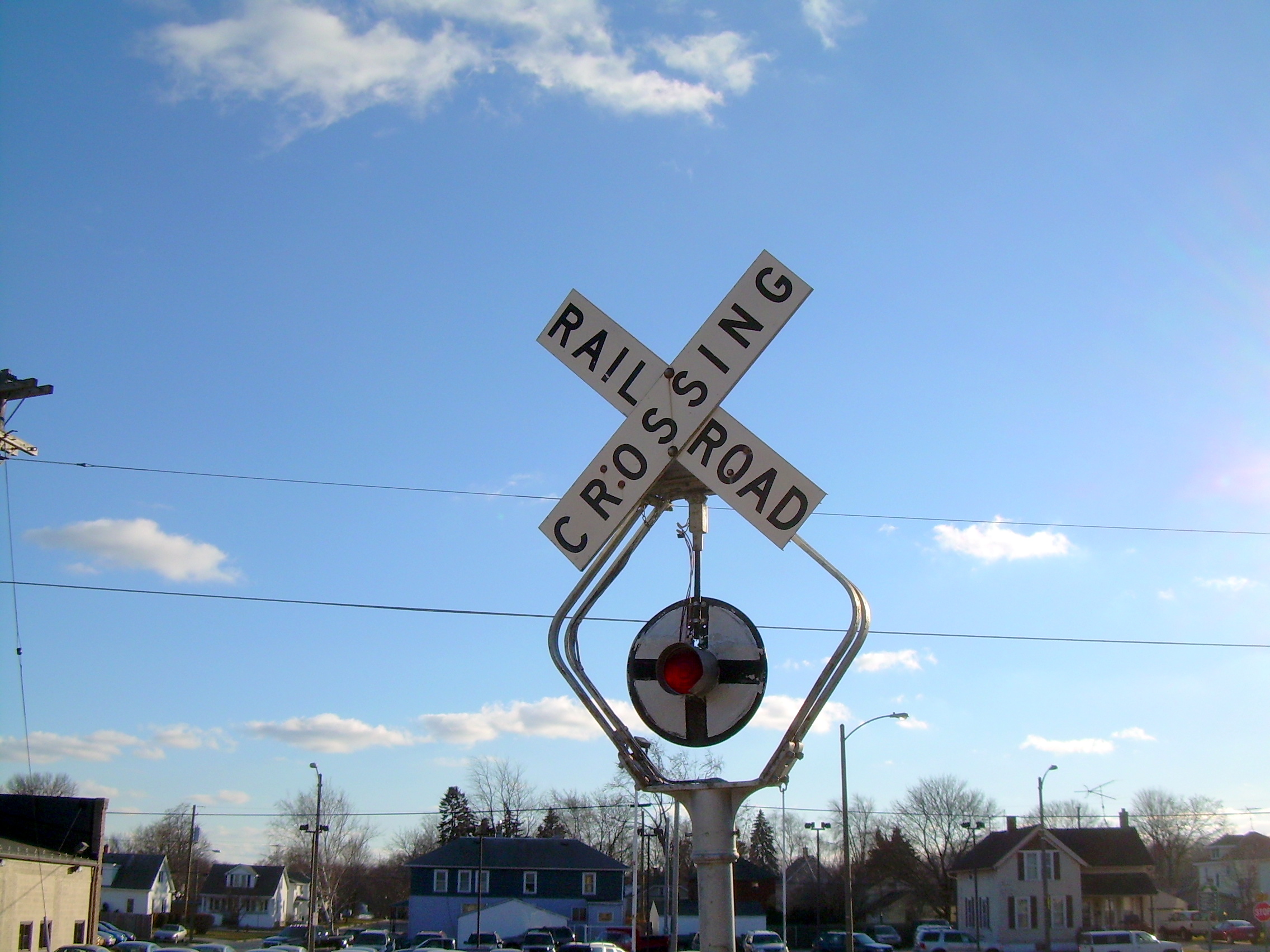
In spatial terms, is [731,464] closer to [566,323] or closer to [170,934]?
[566,323]

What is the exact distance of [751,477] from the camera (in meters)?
4.20

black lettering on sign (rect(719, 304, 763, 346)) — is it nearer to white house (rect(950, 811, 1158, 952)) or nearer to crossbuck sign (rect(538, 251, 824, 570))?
crossbuck sign (rect(538, 251, 824, 570))

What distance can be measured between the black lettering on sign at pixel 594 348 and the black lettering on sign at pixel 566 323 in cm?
8

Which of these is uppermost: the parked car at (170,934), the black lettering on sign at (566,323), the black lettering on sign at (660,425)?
the black lettering on sign at (566,323)

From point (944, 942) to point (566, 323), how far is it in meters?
48.9

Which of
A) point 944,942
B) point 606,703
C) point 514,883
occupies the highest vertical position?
point 606,703

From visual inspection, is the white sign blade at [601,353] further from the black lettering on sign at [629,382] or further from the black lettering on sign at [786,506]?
the black lettering on sign at [786,506]

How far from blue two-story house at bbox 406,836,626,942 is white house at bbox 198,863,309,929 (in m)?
33.7

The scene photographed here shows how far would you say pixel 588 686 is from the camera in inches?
167

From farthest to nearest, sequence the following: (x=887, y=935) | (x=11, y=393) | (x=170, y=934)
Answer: (x=170, y=934) < (x=887, y=935) < (x=11, y=393)

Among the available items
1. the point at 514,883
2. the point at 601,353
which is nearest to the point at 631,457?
the point at 601,353

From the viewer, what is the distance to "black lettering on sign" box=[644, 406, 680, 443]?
4332 millimetres

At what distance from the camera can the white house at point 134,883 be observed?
79375mm

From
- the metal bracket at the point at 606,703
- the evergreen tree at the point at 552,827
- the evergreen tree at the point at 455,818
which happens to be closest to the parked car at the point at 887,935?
the evergreen tree at the point at 552,827
